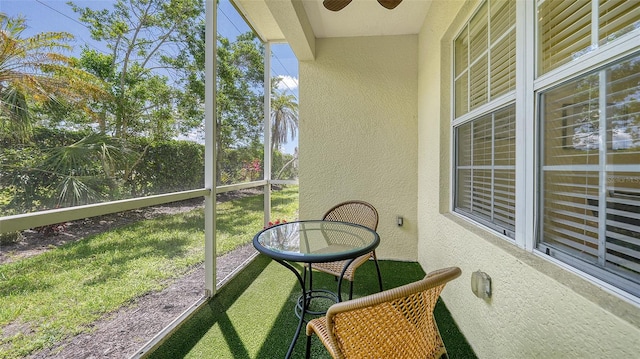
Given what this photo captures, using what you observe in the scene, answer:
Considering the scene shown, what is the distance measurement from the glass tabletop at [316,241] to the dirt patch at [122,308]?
81 centimetres

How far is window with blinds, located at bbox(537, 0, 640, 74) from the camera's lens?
0.82 metres

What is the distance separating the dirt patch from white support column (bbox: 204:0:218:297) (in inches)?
3.2

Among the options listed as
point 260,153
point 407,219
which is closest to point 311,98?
point 260,153

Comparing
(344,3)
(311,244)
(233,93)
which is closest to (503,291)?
(311,244)

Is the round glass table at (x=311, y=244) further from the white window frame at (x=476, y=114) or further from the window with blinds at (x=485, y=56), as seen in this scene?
the window with blinds at (x=485, y=56)

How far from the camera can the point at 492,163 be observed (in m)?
1.68

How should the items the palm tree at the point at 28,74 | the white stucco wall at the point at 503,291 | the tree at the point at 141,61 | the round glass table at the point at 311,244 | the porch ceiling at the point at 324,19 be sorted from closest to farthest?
the white stucco wall at the point at 503,291
the palm tree at the point at 28,74
the tree at the point at 141,61
the round glass table at the point at 311,244
the porch ceiling at the point at 324,19

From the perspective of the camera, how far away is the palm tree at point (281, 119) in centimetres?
378

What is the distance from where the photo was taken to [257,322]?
6.48 feet

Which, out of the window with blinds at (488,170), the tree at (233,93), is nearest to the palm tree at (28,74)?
the tree at (233,93)

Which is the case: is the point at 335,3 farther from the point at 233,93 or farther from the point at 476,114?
the point at 233,93

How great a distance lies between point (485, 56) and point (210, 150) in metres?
2.35

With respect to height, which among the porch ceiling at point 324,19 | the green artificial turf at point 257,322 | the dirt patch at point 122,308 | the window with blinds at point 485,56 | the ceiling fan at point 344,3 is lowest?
the green artificial turf at point 257,322

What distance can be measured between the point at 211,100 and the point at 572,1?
2.39m
